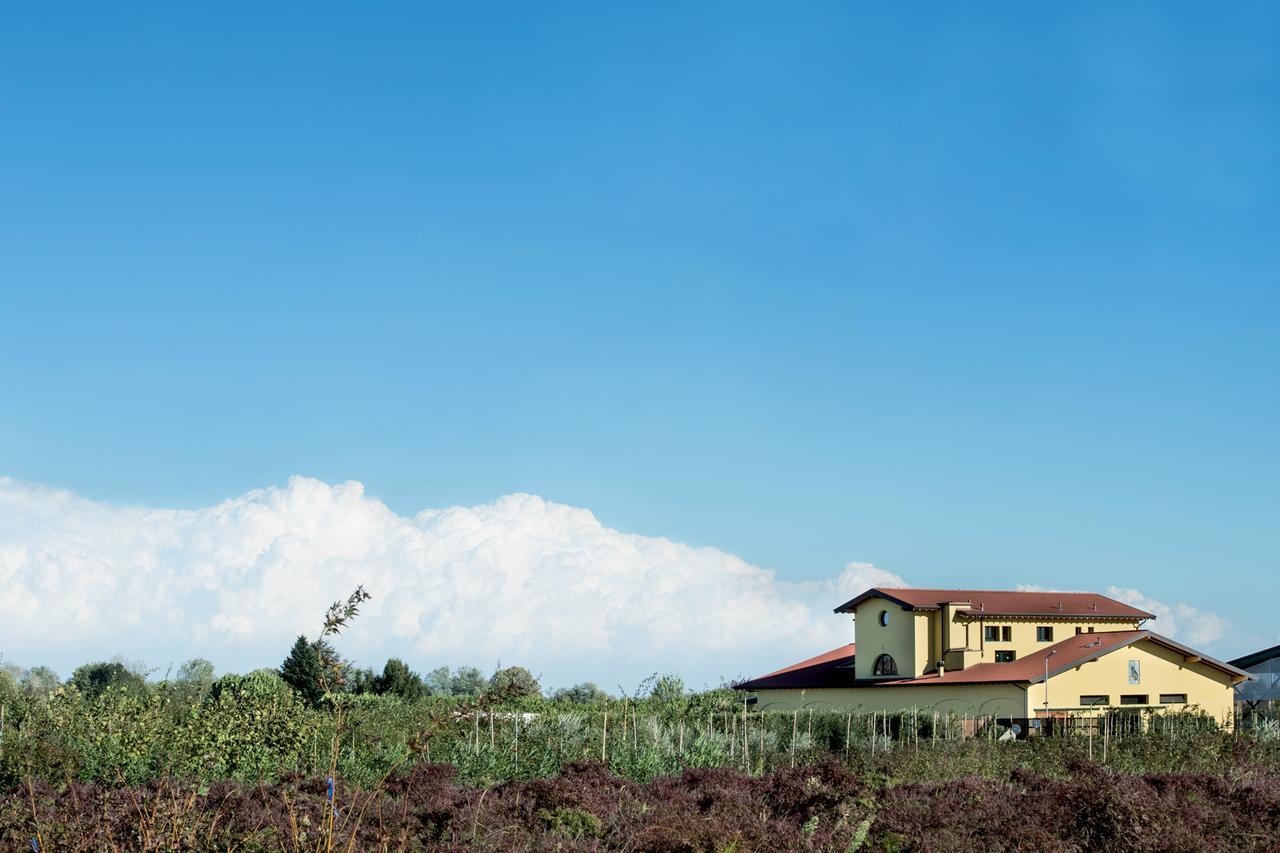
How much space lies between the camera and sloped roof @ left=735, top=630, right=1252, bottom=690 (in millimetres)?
36281

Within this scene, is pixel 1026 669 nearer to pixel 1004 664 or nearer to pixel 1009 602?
pixel 1004 664

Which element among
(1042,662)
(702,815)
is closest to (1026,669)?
(1042,662)

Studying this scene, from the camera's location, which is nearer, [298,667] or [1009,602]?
[1009,602]

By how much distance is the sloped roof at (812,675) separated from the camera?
1730 inches

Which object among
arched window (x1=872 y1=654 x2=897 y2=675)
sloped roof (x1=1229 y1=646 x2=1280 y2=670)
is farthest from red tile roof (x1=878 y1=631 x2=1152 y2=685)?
sloped roof (x1=1229 y1=646 x2=1280 y2=670)

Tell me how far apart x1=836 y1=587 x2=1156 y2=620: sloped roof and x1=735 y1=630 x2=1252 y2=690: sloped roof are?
1.21 meters

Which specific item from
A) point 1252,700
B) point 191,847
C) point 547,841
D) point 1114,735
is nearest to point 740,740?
point 1114,735

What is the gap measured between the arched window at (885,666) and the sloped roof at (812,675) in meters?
1.09

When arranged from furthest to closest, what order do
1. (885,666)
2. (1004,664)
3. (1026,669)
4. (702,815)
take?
(885,666) < (1004,664) < (1026,669) < (702,815)

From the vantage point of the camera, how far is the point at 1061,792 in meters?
8.73

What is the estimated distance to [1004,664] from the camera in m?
39.1

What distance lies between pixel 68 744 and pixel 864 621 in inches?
1242

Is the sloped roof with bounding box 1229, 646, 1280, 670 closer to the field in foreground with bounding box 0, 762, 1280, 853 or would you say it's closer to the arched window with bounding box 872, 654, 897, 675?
the arched window with bounding box 872, 654, 897, 675

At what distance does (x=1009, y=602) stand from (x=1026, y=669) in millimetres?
5742
